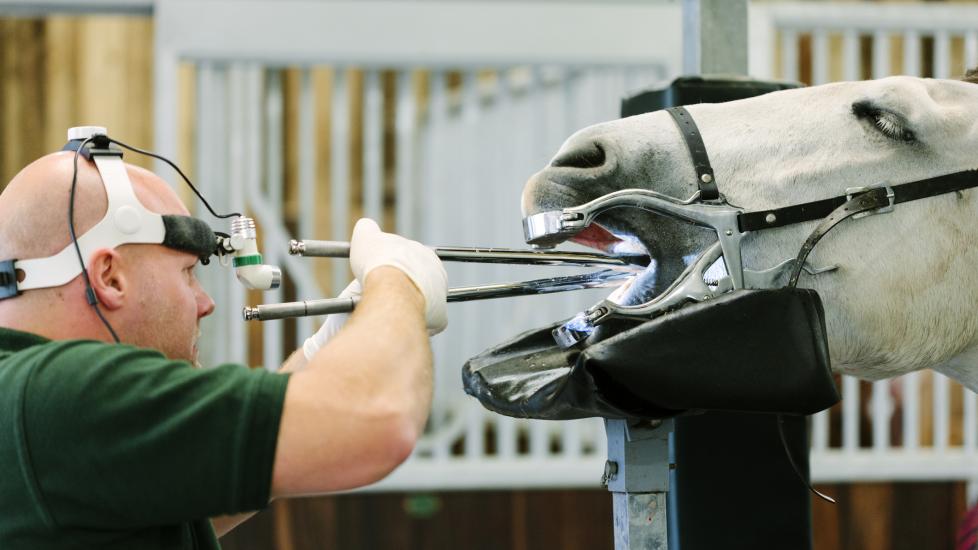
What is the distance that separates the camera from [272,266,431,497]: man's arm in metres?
0.73

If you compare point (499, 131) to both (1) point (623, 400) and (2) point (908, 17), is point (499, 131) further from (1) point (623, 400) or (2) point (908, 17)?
(1) point (623, 400)

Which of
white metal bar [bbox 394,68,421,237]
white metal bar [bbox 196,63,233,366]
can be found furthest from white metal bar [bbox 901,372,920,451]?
white metal bar [bbox 196,63,233,366]

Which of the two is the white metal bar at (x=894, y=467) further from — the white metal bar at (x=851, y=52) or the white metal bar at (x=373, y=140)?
the white metal bar at (x=373, y=140)

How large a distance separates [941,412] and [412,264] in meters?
1.65

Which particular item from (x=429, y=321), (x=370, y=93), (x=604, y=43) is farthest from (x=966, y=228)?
(x=370, y=93)

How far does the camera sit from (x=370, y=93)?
2066 millimetres

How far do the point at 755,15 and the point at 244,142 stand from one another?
105cm

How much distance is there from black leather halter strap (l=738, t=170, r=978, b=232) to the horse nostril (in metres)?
0.13

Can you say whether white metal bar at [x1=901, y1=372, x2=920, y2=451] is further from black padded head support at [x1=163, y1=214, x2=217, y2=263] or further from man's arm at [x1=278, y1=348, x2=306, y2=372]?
black padded head support at [x1=163, y1=214, x2=217, y2=263]

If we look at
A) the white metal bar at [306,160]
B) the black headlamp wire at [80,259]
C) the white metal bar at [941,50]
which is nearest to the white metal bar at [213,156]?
the white metal bar at [306,160]

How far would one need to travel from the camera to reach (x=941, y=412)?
2.14 m

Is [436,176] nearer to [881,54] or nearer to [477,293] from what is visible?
[881,54]

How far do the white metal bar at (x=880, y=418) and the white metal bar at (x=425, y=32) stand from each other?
80 cm

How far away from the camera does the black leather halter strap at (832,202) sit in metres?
0.87
